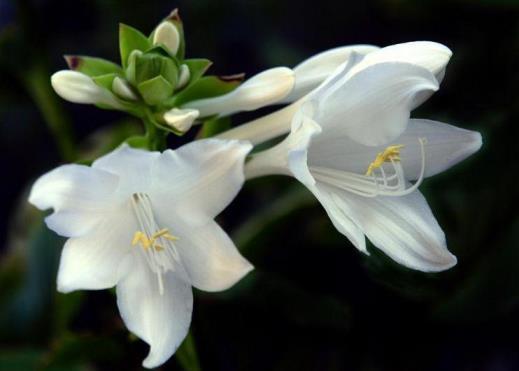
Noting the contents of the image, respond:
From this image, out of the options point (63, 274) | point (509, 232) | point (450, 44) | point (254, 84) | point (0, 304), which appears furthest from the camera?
point (450, 44)

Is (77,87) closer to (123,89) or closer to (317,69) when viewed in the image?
(123,89)

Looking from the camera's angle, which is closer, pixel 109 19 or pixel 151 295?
pixel 151 295

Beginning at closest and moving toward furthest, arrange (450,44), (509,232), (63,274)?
(63,274), (509,232), (450,44)

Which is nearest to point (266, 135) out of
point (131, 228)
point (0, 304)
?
point (131, 228)

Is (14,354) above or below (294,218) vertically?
below

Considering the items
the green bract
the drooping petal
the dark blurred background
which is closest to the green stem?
the dark blurred background

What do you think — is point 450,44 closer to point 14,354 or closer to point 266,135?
point 266,135

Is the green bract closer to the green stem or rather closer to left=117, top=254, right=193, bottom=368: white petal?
left=117, top=254, right=193, bottom=368: white petal

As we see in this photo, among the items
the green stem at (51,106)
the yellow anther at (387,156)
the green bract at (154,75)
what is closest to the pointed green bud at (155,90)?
the green bract at (154,75)
